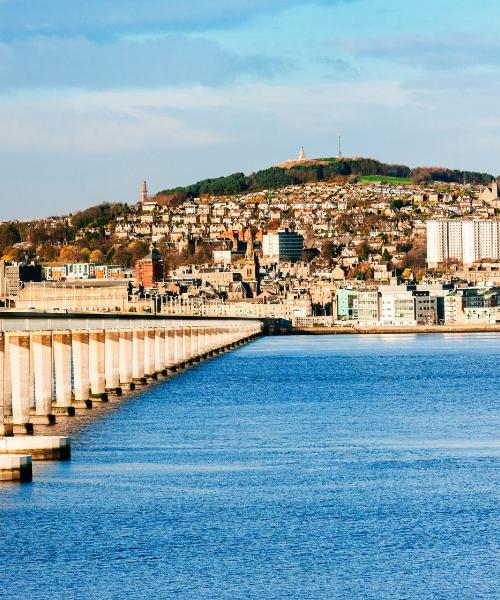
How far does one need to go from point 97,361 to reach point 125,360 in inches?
349

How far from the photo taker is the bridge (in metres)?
40.0

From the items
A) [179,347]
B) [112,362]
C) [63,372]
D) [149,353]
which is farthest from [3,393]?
[179,347]

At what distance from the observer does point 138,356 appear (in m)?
77.0

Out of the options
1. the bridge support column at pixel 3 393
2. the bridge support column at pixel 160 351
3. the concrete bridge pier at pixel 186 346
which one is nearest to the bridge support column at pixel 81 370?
the bridge support column at pixel 3 393

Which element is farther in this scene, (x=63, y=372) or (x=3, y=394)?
(x=63, y=372)

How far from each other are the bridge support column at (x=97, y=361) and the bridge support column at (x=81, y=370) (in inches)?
152

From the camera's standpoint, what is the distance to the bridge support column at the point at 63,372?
52156 millimetres

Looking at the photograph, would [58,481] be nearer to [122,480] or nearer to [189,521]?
[122,480]

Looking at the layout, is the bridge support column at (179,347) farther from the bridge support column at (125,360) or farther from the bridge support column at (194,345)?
the bridge support column at (125,360)

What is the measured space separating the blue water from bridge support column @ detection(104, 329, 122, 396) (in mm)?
8365

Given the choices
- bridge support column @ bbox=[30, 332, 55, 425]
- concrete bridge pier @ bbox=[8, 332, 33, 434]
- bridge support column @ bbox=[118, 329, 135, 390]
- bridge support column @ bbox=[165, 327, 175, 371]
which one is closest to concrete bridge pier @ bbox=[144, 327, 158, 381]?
bridge support column @ bbox=[165, 327, 175, 371]

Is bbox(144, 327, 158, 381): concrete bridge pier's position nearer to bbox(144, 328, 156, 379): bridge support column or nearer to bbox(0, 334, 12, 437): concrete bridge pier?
bbox(144, 328, 156, 379): bridge support column

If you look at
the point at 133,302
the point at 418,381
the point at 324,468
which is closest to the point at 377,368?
the point at 418,381

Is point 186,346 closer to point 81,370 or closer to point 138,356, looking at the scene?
point 138,356
